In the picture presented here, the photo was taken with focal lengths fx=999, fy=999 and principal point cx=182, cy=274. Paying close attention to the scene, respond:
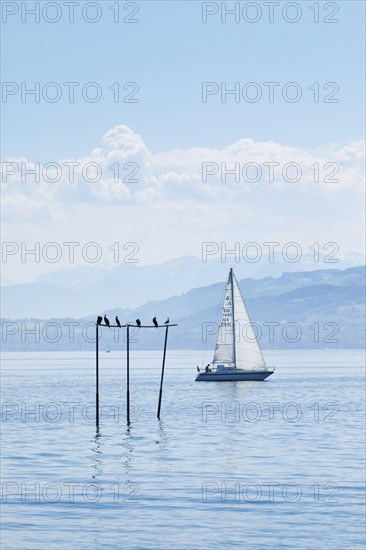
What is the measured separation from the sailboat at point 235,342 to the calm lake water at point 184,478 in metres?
28.8

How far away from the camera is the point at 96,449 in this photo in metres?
82.0

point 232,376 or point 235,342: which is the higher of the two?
point 235,342

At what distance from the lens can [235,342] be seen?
15375cm

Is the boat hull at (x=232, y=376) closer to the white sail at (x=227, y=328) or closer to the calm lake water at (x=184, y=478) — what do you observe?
the white sail at (x=227, y=328)

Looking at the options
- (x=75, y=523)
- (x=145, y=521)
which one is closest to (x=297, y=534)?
(x=145, y=521)

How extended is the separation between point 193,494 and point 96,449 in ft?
81.7

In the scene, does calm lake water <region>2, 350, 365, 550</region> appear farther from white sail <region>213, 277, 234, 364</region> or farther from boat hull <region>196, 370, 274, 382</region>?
boat hull <region>196, 370, 274, 382</region>

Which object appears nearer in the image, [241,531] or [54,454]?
[241,531]

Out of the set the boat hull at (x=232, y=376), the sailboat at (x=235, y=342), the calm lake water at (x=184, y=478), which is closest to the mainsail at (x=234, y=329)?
the sailboat at (x=235, y=342)

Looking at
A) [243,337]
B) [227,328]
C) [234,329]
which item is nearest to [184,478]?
[227,328]

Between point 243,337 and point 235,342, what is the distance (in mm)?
1452

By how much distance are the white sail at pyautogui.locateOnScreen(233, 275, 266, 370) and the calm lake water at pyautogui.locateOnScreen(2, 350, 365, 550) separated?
2812 cm

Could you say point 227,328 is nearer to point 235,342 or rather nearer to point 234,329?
point 234,329

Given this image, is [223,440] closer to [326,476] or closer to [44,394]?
[326,476]
